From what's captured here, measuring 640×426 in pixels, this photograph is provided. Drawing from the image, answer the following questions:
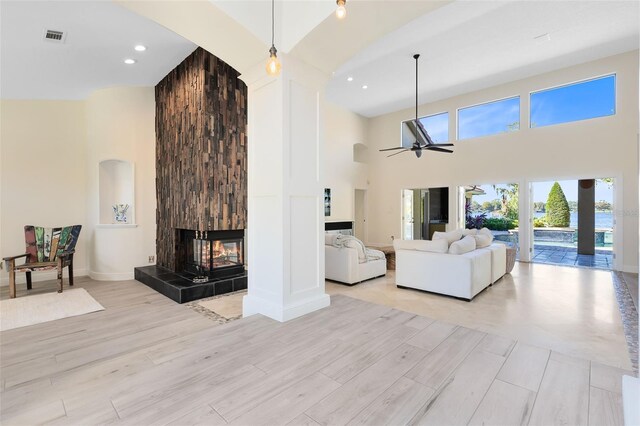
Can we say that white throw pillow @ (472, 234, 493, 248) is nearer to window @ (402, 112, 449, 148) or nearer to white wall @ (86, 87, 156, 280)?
window @ (402, 112, 449, 148)

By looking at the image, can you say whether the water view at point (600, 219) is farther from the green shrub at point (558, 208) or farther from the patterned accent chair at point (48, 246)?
the patterned accent chair at point (48, 246)

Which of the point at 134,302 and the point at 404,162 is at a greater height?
the point at 404,162

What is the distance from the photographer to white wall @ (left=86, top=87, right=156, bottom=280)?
564 centimetres

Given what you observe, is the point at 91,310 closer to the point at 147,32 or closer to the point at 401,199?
the point at 147,32

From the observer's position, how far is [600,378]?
1.77 metres

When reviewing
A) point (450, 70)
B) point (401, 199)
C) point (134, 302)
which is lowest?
point (134, 302)

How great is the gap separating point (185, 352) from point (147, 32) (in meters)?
3.93

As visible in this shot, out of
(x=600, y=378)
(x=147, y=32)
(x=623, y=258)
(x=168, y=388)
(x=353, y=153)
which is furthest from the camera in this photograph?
(x=353, y=153)

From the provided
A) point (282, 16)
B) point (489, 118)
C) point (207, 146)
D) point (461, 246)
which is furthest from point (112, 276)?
point (489, 118)

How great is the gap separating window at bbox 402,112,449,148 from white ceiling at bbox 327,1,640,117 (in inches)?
35.7

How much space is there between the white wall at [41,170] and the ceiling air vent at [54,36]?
253 centimetres

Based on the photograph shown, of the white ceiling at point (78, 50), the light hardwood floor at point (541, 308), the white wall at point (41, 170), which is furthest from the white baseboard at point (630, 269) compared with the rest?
the white wall at point (41, 170)

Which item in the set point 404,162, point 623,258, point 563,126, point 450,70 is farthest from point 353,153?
point 623,258

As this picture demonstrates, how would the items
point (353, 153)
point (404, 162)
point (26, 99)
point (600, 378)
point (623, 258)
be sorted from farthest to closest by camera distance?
1. point (353, 153)
2. point (404, 162)
3. point (623, 258)
4. point (26, 99)
5. point (600, 378)
